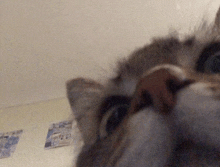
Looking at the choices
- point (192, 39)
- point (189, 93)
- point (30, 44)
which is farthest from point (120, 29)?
point (189, 93)

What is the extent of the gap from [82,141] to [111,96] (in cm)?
19

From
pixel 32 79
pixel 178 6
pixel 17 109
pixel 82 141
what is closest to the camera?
pixel 82 141

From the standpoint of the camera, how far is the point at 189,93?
0.34 metres

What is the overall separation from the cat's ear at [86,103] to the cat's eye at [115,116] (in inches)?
1.7

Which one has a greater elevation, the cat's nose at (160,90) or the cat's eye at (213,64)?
the cat's nose at (160,90)

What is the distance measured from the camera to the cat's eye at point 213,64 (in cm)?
49

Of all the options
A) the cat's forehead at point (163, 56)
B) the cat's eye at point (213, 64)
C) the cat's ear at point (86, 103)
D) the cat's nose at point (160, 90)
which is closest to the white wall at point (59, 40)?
the cat's ear at point (86, 103)

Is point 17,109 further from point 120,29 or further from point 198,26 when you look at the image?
point 198,26

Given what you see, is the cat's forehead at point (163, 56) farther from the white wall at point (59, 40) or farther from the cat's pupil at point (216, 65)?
the white wall at point (59, 40)

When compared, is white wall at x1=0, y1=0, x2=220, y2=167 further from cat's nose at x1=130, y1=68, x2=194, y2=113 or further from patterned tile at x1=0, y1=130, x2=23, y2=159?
cat's nose at x1=130, y1=68, x2=194, y2=113

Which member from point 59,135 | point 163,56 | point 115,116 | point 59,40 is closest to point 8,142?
point 59,135

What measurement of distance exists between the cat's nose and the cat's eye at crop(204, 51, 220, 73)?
0.57ft

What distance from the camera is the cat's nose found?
1.11 ft

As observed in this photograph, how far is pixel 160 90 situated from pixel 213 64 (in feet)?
0.78
